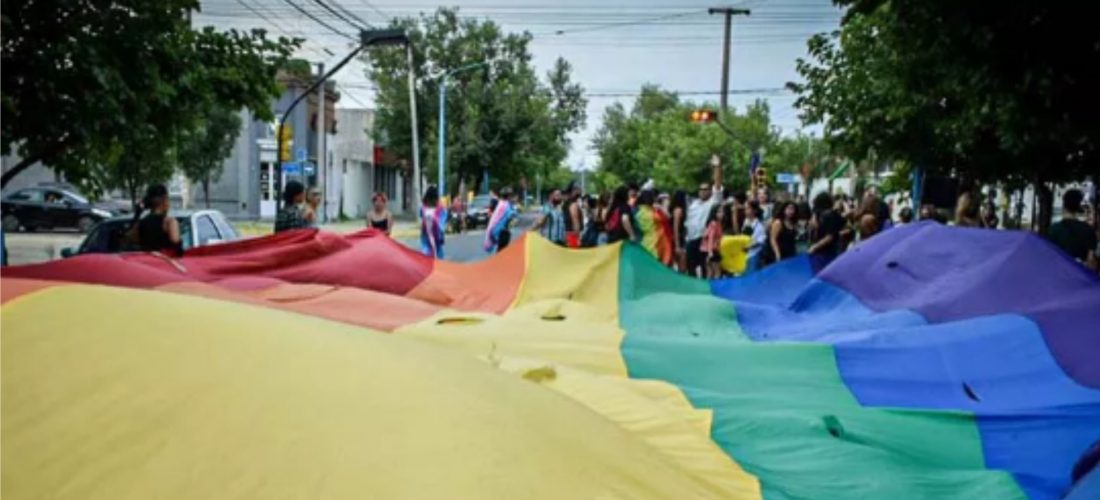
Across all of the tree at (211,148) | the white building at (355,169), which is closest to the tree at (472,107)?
the white building at (355,169)

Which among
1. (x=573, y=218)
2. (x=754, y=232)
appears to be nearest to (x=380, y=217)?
(x=573, y=218)

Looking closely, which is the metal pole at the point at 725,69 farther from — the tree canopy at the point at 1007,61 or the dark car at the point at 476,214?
the tree canopy at the point at 1007,61

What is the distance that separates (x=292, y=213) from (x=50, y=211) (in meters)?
28.2

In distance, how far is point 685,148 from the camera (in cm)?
7125

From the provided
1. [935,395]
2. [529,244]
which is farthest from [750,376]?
[529,244]

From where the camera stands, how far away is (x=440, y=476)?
2.92m

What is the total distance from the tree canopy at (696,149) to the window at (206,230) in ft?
110

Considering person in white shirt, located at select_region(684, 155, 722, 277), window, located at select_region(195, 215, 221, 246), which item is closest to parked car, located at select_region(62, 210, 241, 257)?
window, located at select_region(195, 215, 221, 246)

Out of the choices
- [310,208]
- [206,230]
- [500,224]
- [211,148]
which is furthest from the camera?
[211,148]

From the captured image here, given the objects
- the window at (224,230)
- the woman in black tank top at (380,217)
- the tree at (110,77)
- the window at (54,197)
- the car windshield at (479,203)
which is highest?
the tree at (110,77)

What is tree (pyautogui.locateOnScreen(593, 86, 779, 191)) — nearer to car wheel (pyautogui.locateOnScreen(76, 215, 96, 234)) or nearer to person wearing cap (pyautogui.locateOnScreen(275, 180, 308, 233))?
car wheel (pyautogui.locateOnScreen(76, 215, 96, 234))

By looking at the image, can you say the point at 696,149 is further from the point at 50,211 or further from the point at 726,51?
Result: the point at 50,211

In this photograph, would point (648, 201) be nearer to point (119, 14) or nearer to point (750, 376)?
point (119, 14)

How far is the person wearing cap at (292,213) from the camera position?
12.1 m
